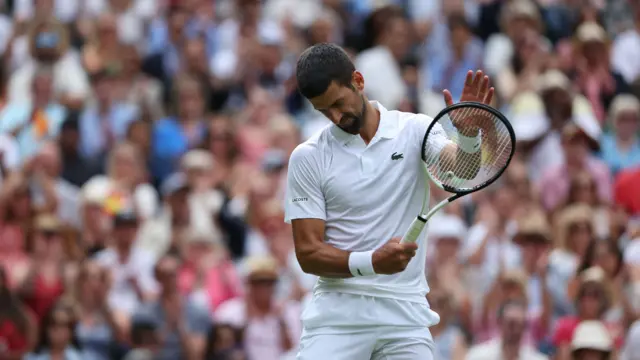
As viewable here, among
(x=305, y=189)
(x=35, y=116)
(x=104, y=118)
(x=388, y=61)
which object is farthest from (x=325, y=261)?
(x=388, y=61)

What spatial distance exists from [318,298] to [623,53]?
28.3 ft

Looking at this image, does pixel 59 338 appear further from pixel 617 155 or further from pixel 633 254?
pixel 617 155

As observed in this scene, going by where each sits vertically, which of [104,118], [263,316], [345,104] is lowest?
[263,316]

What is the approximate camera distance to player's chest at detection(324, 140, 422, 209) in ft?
20.9

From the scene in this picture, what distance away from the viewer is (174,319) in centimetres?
1084

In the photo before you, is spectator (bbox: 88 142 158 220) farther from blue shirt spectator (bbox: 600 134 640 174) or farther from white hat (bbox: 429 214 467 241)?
blue shirt spectator (bbox: 600 134 640 174)

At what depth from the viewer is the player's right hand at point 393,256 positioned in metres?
6.01

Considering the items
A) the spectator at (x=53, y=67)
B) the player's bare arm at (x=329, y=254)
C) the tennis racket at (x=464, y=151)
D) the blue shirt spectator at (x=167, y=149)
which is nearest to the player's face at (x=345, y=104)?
the tennis racket at (x=464, y=151)

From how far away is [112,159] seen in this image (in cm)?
1227

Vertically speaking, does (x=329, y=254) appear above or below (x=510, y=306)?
above

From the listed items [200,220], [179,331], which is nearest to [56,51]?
[200,220]

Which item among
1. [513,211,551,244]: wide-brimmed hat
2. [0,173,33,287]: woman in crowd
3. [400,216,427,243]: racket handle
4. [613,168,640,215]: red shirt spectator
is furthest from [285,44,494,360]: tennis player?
[613,168,640,215]: red shirt spectator

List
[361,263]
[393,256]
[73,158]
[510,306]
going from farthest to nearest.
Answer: [73,158], [510,306], [361,263], [393,256]

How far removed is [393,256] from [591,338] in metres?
4.16
